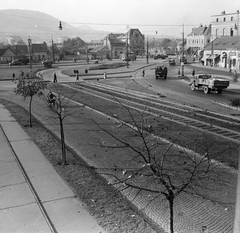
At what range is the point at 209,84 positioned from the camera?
3172cm

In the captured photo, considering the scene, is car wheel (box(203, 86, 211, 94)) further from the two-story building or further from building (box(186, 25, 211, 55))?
the two-story building

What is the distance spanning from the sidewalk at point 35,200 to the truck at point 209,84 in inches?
852

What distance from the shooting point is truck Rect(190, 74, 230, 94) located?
31.1 m

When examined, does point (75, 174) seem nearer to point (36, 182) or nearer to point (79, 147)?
point (36, 182)

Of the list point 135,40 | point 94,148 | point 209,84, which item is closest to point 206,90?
point 209,84

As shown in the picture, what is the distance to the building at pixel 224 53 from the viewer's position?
5930 centimetres

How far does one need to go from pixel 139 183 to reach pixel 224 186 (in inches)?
110

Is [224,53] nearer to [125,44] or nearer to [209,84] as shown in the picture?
[209,84]

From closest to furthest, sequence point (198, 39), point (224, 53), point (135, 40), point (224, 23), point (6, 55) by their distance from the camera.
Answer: point (224, 53)
point (224, 23)
point (6, 55)
point (198, 39)
point (135, 40)

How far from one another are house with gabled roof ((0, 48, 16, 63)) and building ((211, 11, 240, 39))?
6153 cm

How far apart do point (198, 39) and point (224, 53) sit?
57191mm

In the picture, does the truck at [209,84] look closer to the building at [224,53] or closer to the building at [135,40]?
the building at [224,53]

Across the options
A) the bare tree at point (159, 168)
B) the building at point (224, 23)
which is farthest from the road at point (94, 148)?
the building at point (224, 23)

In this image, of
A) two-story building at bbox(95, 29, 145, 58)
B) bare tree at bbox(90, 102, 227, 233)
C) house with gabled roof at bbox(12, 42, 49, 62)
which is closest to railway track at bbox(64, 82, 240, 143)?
bare tree at bbox(90, 102, 227, 233)
